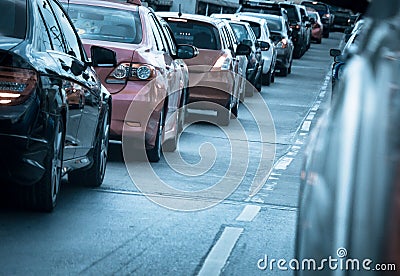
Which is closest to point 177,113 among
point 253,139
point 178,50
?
point 178,50

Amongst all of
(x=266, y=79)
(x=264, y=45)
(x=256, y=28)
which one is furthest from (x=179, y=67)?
(x=266, y=79)

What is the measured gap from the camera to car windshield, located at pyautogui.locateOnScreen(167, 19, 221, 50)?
1773 centimetres

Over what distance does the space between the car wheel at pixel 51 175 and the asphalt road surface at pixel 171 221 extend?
0.42 ft

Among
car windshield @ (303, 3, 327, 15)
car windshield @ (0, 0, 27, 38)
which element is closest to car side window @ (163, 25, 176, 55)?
car windshield @ (0, 0, 27, 38)

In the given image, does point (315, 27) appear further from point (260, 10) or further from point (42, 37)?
point (42, 37)

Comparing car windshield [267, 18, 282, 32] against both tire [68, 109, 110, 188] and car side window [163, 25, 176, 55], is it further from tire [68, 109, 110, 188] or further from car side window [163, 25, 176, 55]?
tire [68, 109, 110, 188]

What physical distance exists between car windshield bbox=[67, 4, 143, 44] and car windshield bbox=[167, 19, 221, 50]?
506 centimetres

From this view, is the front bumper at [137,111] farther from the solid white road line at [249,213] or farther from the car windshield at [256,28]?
the car windshield at [256,28]

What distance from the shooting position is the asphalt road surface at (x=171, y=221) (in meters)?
6.92

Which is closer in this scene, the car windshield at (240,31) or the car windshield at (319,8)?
the car windshield at (240,31)

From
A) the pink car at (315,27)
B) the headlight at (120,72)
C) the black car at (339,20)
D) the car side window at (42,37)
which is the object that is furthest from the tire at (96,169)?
the black car at (339,20)

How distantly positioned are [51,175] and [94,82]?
173 cm

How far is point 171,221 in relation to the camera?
859 centimetres

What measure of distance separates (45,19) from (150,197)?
2.11 meters
